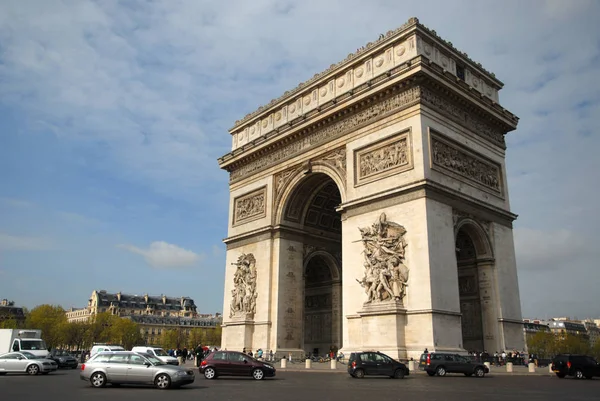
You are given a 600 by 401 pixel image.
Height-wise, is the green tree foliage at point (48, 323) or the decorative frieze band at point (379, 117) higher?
the decorative frieze band at point (379, 117)

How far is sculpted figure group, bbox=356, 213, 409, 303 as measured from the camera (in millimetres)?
23184

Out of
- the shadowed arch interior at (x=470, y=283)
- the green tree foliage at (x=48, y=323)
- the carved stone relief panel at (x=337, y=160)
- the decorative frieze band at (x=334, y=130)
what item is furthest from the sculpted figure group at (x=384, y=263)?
the green tree foliage at (x=48, y=323)

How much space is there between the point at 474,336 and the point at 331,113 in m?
13.6

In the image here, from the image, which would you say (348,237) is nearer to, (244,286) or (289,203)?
(289,203)

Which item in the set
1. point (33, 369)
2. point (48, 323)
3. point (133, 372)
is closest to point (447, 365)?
point (133, 372)

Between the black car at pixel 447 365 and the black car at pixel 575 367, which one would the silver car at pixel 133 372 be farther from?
the black car at pixel 575 367

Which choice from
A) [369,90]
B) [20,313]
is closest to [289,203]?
[369,90]

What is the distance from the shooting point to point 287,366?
88.2 feet

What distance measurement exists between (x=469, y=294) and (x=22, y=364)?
20983 millimetres

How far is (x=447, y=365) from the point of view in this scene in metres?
20.0

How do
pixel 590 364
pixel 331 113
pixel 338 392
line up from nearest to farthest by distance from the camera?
pixel 338 392, pixel 590 364, pixel 331 113

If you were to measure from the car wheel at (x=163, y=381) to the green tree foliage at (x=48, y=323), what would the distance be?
241 ft

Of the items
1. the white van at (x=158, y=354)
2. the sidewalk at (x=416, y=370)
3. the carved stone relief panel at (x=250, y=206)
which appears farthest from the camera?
the carved stone relief panel at (x=250, y=206)

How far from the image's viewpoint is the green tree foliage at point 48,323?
79250 millimetres
